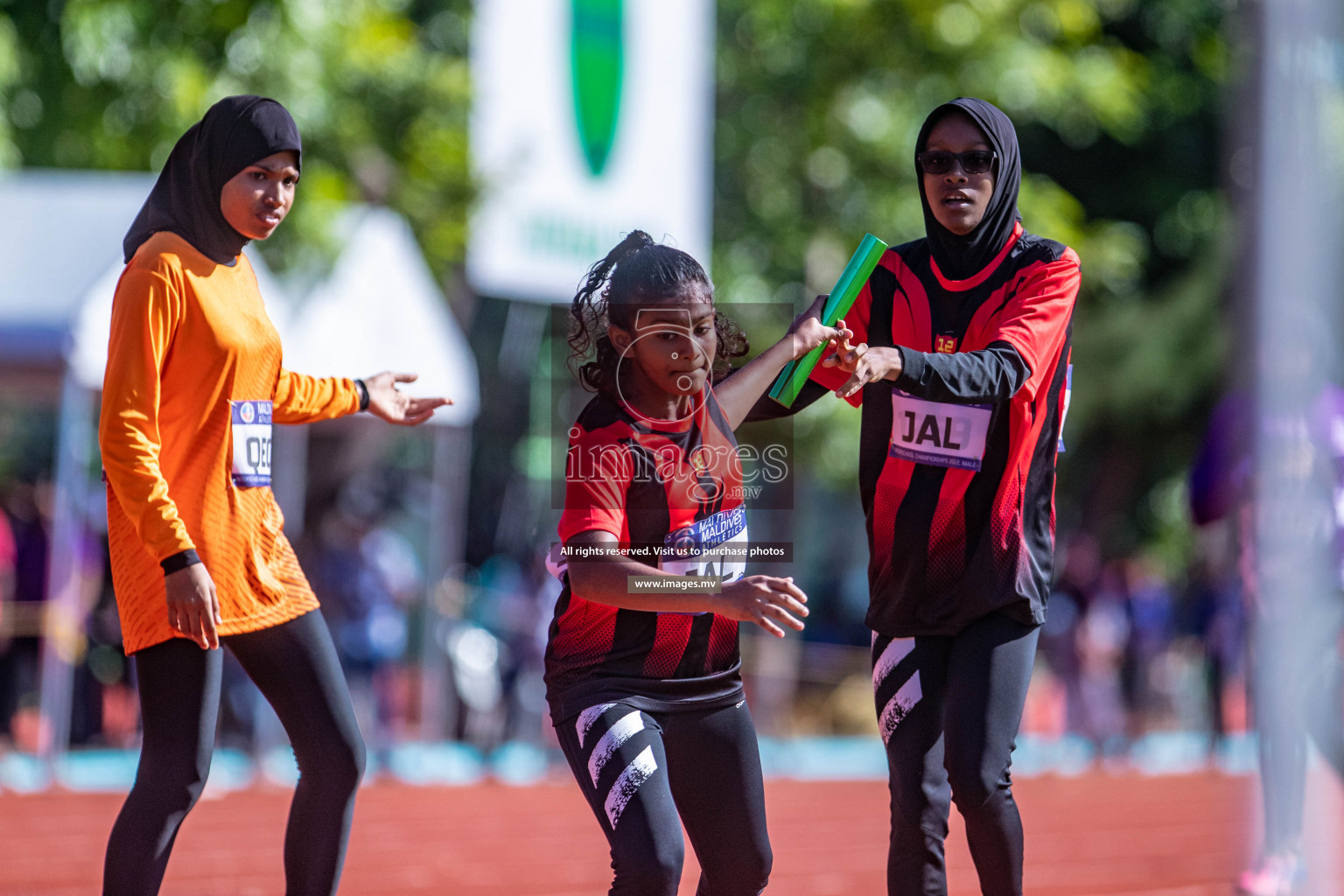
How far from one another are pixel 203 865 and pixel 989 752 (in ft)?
16.3

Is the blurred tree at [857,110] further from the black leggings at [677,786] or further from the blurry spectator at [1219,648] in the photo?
the black leggings at [677,786]

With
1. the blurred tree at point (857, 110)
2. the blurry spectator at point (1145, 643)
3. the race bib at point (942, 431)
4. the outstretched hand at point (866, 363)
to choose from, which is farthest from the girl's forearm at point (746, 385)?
the blurry spectator at point (1145, 643)

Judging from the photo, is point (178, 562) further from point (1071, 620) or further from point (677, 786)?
point (1071, 620)

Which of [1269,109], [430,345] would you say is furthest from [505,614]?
[1269,109]

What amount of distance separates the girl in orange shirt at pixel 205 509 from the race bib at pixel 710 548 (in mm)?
885

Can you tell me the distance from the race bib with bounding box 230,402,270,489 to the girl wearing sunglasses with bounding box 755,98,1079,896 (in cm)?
117

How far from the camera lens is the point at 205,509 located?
366cm

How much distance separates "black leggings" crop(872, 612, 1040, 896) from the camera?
355 cm

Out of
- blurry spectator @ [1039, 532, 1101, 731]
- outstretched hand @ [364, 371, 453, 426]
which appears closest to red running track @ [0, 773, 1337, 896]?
outstretched hand @ [364, 371, 453, 426]

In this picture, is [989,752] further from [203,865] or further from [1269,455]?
[203,865]

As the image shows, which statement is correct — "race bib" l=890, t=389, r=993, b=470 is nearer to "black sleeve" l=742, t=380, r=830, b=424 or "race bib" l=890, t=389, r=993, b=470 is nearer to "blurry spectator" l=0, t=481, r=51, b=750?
"black sleeve" l=742, t=380, r=830, b=424

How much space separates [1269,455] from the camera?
3215mm

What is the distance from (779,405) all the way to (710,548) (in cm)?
40

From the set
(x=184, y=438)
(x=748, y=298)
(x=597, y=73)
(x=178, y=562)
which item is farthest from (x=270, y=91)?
(x=178, y=562)
